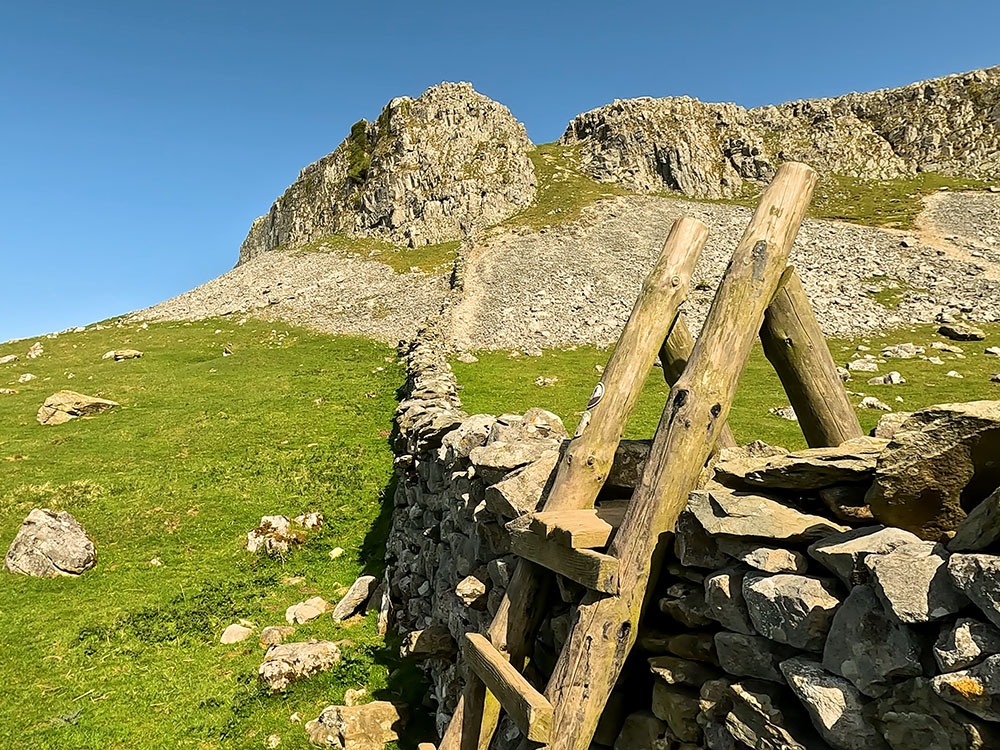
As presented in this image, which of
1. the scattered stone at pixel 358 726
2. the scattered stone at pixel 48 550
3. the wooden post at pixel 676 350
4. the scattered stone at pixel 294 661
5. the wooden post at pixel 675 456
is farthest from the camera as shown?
the scattered stone at pixel 48 550

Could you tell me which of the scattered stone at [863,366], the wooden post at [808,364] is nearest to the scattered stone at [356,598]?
the wooden post at [808,364]

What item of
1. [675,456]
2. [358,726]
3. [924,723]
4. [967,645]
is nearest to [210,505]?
[358,726]

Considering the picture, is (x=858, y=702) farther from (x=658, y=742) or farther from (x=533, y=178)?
(x=533, y=178)

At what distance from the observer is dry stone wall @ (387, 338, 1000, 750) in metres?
3.17

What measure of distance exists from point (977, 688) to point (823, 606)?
2.87ft

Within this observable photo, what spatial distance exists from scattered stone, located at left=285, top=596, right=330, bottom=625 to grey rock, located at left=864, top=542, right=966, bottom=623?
10.8 metres

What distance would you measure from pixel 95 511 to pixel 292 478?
208 inches

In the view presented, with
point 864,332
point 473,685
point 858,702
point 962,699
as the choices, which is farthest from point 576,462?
point 864,332

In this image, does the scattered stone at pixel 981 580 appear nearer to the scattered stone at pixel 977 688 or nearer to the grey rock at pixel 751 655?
the scattered stone at pixel 977 688

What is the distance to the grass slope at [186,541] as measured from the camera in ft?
30.3

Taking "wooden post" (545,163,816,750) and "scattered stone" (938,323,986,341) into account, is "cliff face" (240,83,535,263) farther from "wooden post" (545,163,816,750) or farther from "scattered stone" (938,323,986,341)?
"wooden post" (545,163,816,750)

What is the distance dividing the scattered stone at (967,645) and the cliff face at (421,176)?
61500 mm

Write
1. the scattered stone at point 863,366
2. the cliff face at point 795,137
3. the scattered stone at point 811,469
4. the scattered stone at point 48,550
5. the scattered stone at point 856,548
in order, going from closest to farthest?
the scattered stone at point 856,548 → the scattered stone at point 811,469 → the scattered stone at point 48,550 → the scattered stone at point 863,366 → the cliff face at point 795,137

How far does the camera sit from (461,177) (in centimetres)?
6825
